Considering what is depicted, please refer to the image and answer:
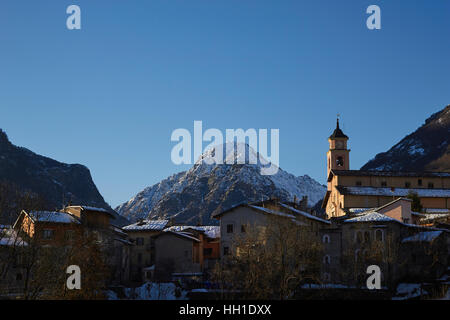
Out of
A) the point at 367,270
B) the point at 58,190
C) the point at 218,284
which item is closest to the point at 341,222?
the point at 367,270

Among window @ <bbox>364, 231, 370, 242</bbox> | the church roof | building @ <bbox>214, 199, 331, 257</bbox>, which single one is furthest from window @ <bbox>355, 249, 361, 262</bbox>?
the church roof

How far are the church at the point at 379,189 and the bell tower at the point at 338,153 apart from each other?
1.90 metres

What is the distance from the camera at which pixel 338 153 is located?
106 meters

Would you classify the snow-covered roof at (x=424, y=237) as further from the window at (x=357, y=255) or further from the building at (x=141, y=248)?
the building at (x=141, y=248)

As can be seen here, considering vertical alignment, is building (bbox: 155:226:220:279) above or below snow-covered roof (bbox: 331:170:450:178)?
below

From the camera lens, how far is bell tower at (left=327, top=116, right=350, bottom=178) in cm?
10531

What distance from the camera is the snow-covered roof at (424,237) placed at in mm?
58112

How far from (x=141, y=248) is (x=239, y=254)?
23.2 meters

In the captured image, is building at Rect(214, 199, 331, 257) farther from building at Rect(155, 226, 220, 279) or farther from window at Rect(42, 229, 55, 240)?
window at Rect(42, 229, 55, 240)

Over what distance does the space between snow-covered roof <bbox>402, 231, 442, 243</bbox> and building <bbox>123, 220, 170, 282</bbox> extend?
28845 millimetres

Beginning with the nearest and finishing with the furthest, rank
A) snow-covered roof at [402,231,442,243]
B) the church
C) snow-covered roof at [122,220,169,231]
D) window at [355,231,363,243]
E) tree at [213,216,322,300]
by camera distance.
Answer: tree at [213,216,322,300], snow-covered roof at [402,231,442,243], window at [355,231,363,243], snow-covered roof at [122,220,169,231], the church

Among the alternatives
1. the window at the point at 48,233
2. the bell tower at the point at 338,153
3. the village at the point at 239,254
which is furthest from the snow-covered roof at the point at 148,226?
the bell tower at the point at 338,153

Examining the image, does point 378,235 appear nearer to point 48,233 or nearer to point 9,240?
point 48,233

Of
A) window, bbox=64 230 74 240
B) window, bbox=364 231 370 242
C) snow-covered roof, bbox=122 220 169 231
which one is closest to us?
window, bbox=364 231 370 242
